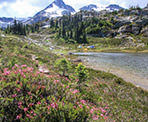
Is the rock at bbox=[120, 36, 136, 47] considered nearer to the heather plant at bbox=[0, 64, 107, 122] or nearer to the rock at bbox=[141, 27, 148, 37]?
the rock at bbox=[141, 27, 148, 37]

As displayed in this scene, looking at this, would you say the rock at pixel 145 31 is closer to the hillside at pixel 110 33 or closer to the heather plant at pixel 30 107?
the hillside at pixel 110 33

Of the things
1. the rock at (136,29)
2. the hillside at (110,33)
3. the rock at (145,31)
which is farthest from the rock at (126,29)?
the rock at (145,31)

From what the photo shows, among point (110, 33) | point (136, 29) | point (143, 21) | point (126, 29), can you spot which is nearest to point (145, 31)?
point (136, 29)

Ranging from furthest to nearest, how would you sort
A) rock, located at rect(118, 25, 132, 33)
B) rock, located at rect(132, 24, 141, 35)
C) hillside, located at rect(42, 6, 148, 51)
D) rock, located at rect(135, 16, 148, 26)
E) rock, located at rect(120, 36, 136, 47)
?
1. rock, located at rect(135, 16, 148, 26)
2. rock, located at rect(118, 25, 132, 33)
3. rock, located at rect(132, 24, 141, 35)
4. hillside, located at rect(42, 6, 148, 51)
5. rock, located at rect(120, 36, 136, 47)

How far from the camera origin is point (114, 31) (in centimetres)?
11925

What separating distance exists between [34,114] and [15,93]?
1.04 metres

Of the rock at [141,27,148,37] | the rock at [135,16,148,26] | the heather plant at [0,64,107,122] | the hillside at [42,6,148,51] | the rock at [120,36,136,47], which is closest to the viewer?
the heather plant at [0,64,107,122]

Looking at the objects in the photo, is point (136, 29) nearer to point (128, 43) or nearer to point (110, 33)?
point (110, 33)

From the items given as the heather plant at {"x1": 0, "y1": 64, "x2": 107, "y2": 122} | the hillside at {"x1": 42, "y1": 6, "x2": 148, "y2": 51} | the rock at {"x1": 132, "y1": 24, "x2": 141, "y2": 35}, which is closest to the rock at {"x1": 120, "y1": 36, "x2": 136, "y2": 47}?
the hillside at {"x1": 42, "y1": 6, "x2": 148, "y2": 51}

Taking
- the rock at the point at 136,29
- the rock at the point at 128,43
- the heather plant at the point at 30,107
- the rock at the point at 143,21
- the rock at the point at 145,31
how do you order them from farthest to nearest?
the rock at the point at 143,21
the rock at the point at 136,29
the rock at the point at 145,31
the rock at the point at 128,43
the heather plant at the point at 30,107

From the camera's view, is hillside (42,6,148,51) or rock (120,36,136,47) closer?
rock (120,36,136,47)

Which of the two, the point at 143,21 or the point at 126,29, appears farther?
the point at 143,21

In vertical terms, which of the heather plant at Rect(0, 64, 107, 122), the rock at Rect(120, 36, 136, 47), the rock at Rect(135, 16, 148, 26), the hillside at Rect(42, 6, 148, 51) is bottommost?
the heather plant at Rect(0, 64, 107, 122)

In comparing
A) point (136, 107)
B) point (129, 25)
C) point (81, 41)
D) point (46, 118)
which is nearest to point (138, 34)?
point (129, 25)
